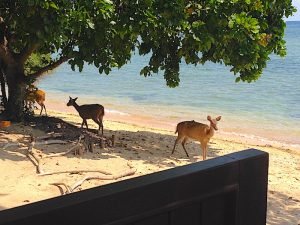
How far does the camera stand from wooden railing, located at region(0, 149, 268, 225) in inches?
57.6

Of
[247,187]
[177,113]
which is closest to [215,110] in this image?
[177,113]

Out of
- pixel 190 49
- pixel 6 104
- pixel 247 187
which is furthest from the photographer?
pixel 6 104

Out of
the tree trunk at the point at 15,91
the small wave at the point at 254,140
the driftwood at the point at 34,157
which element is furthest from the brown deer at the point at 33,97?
the small wave at the point at 254,140

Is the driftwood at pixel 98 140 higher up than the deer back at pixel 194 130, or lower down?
lower down

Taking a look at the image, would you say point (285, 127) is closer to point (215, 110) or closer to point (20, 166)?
point (215, 110)

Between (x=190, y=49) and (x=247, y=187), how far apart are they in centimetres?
670

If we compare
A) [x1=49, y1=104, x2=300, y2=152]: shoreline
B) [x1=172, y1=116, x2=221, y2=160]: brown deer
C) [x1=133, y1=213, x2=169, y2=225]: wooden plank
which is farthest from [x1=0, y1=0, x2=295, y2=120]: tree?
[x1=133, y1=213, x2=169, y2=225]: wooden plank

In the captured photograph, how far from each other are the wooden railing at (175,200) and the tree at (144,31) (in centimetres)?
504

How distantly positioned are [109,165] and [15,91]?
3.34 metres

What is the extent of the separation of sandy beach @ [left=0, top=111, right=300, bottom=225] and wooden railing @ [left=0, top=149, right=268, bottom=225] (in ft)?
13.6

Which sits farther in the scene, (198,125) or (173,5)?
(198,125)

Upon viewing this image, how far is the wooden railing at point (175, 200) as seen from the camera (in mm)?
1463

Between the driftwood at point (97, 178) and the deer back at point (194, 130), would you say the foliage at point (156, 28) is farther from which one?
the driftwood at point (97, 178)

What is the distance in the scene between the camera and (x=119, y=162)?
7852 mm
